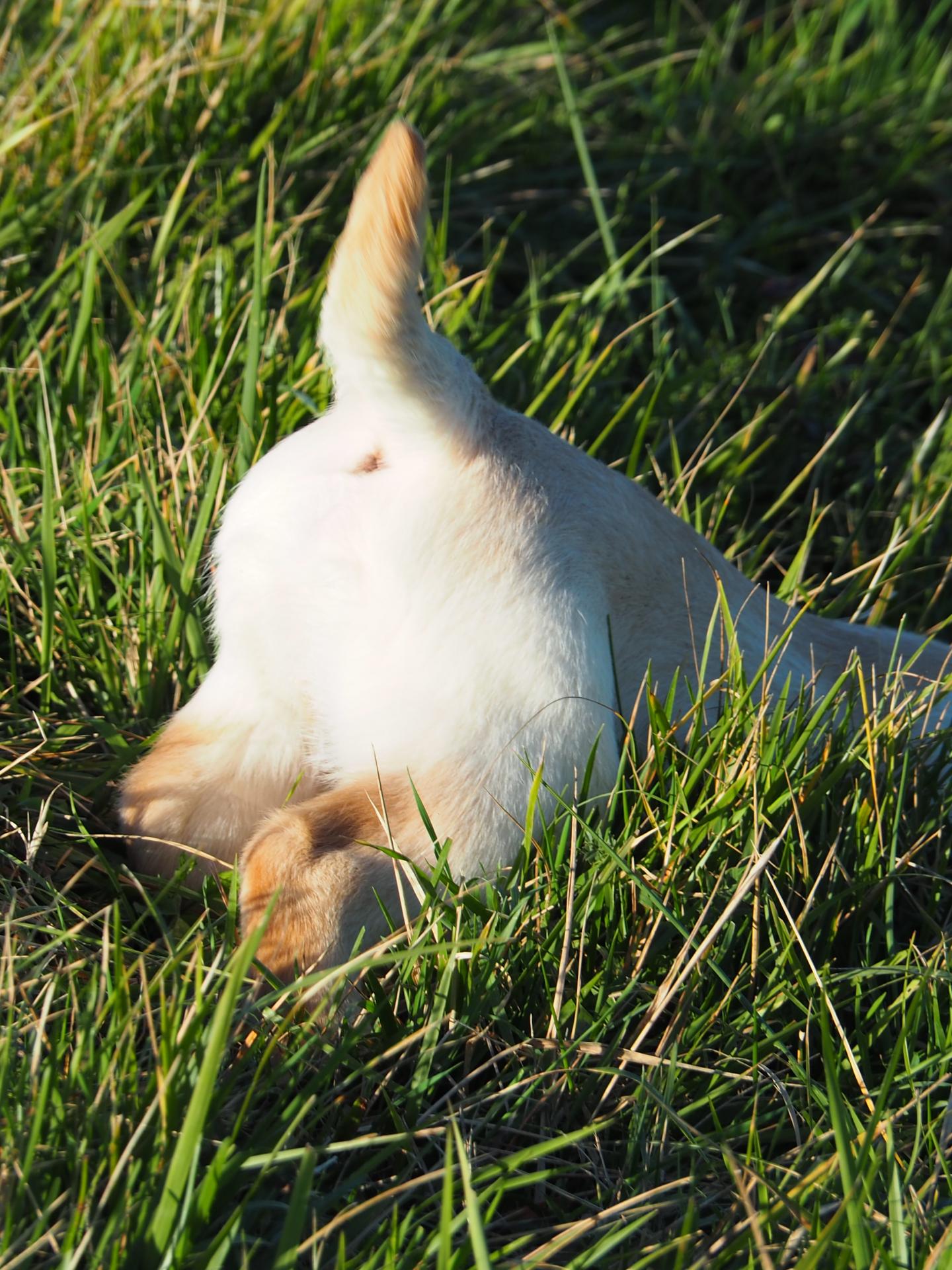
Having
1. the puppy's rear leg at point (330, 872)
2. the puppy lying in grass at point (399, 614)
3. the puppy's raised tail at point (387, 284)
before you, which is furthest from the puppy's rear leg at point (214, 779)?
the puppy's raised tail at point (387, 284)

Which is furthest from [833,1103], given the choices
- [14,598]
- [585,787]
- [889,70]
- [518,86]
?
[889,70]

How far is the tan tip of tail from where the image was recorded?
1.63m

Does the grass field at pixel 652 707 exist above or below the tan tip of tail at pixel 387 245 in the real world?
below

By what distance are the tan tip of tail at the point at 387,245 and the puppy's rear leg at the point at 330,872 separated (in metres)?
0.60

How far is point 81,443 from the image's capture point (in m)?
2.57

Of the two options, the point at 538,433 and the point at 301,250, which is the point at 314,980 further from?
the point at 301,250

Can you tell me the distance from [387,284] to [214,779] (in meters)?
0.76

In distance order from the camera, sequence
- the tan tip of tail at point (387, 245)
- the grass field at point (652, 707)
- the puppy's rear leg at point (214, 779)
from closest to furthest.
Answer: the grass field at point (652, 707) → the tan tip of tail at point (387, 245) → the puppy's rear leg at point (214, 779)

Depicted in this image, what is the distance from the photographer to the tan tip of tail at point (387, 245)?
1.63m

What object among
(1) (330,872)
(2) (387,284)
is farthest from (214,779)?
(2) (387,284)

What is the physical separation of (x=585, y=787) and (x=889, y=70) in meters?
3.54

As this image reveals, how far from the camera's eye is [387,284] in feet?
5.36

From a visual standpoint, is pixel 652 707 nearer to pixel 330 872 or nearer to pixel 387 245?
pixel 330 872

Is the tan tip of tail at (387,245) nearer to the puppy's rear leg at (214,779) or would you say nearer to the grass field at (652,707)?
the puppy's rear leg at (214,779)
